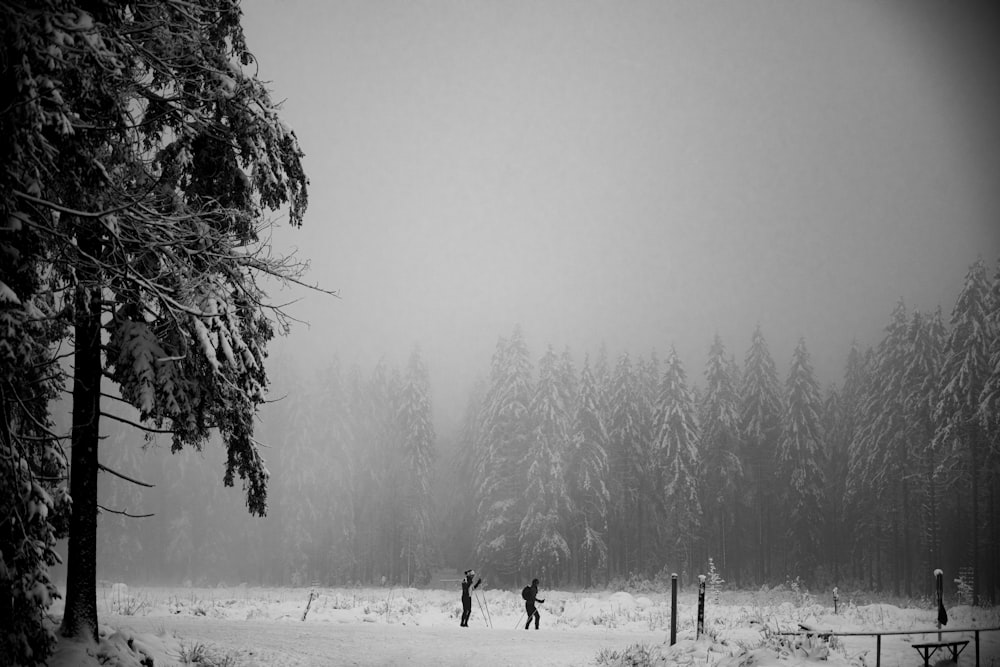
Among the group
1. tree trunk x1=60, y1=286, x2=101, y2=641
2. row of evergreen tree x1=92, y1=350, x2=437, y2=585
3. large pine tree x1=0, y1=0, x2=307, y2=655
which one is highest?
large pine tree x1=0, y1=0, x2=307, y2=655

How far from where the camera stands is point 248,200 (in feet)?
28.6

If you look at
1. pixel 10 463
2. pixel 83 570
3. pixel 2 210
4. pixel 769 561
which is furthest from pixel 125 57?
pixel 769 561

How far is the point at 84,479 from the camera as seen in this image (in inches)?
296

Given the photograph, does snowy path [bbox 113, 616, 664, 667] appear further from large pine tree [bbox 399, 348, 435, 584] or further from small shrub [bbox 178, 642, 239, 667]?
large pine tree [bbox 399, 348, 435, 584]

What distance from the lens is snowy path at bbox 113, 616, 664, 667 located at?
32.3 feet

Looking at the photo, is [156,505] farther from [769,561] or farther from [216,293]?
[216,293]

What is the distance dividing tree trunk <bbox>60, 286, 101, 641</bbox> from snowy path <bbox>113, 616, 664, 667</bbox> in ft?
8.09

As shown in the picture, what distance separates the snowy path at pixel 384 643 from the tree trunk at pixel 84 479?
97.1 inches

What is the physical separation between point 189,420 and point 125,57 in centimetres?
431

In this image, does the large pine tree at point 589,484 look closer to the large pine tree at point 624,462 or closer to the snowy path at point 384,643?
the large pine tree at point 624,462

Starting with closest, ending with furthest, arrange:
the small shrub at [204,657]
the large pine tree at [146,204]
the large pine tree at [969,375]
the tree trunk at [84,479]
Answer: the large pine tree at [146,204], the tree trunk at [84,479], the small shrub at [204,657], the large pine tree at [969,375]

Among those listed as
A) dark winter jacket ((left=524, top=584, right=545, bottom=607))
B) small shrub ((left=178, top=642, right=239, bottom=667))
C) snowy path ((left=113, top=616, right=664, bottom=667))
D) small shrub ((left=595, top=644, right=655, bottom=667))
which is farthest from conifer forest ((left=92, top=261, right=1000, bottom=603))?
small shrub ((left=178, top=642, right=239, bottom=667))

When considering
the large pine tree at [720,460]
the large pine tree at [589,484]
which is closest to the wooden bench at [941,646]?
the large pine tree at [589,484]

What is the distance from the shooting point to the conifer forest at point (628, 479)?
36.7 m
